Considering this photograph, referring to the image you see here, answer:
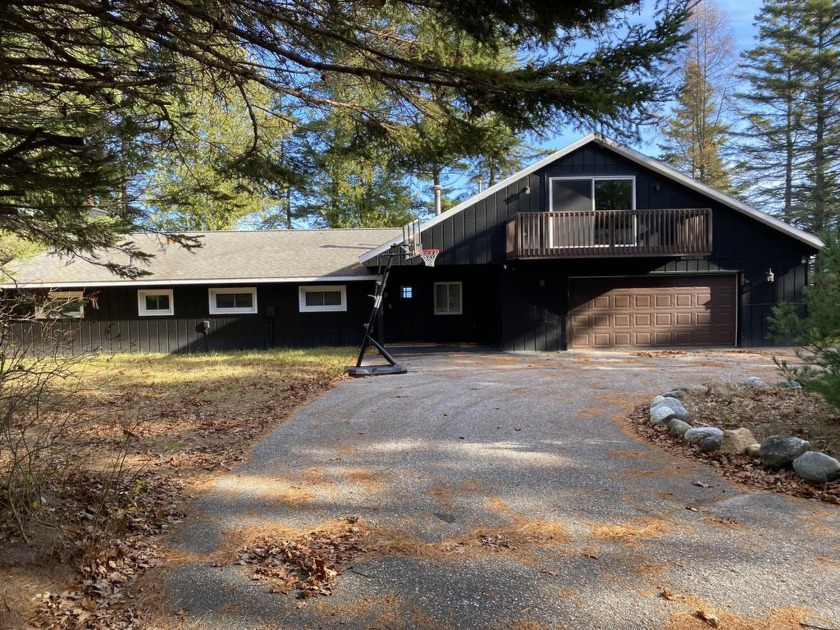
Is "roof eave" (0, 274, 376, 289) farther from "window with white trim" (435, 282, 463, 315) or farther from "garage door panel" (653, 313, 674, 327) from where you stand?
"garage door panel" (653, 313, 674, 327)

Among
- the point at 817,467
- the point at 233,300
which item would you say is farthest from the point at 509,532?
the point at 233,300

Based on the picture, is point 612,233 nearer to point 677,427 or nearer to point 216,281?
point 677,427

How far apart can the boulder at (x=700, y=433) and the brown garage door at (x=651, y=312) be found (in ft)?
31.4

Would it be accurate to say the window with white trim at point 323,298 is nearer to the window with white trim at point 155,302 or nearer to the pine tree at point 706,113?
the window with white trim at point 155,302

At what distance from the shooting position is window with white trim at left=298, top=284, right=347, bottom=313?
56.2 ft

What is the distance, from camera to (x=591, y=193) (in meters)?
15.1

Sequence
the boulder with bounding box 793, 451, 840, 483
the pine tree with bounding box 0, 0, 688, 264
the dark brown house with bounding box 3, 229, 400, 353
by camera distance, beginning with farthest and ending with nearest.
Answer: the dark brown house with bounding box 3, 229, 400, 353 → the boulder with bounding box 793, 451, 840, 483 → the pine tree with bounding box 0, 0, 688, 264

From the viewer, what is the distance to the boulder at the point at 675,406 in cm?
668

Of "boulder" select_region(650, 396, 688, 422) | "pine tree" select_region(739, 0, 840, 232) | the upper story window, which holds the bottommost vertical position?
"boulder" select_region(650, 396, 688, 422)

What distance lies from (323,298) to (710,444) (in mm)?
13187

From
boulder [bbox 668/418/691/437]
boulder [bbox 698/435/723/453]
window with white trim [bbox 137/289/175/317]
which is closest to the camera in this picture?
boulder [bbox 698/435/723/453]

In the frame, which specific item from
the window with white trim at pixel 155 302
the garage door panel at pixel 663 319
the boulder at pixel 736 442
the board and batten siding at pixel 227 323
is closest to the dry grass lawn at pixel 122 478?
the boulder at pixel 736 442

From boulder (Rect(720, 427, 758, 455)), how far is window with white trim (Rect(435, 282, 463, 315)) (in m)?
12.7

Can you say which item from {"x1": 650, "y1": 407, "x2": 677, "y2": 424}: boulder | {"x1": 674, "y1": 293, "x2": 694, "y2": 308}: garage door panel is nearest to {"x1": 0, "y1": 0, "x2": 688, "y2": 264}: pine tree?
{"x1": 650, "y1": 407, "x2": 677, "y2": 424}: boulder
